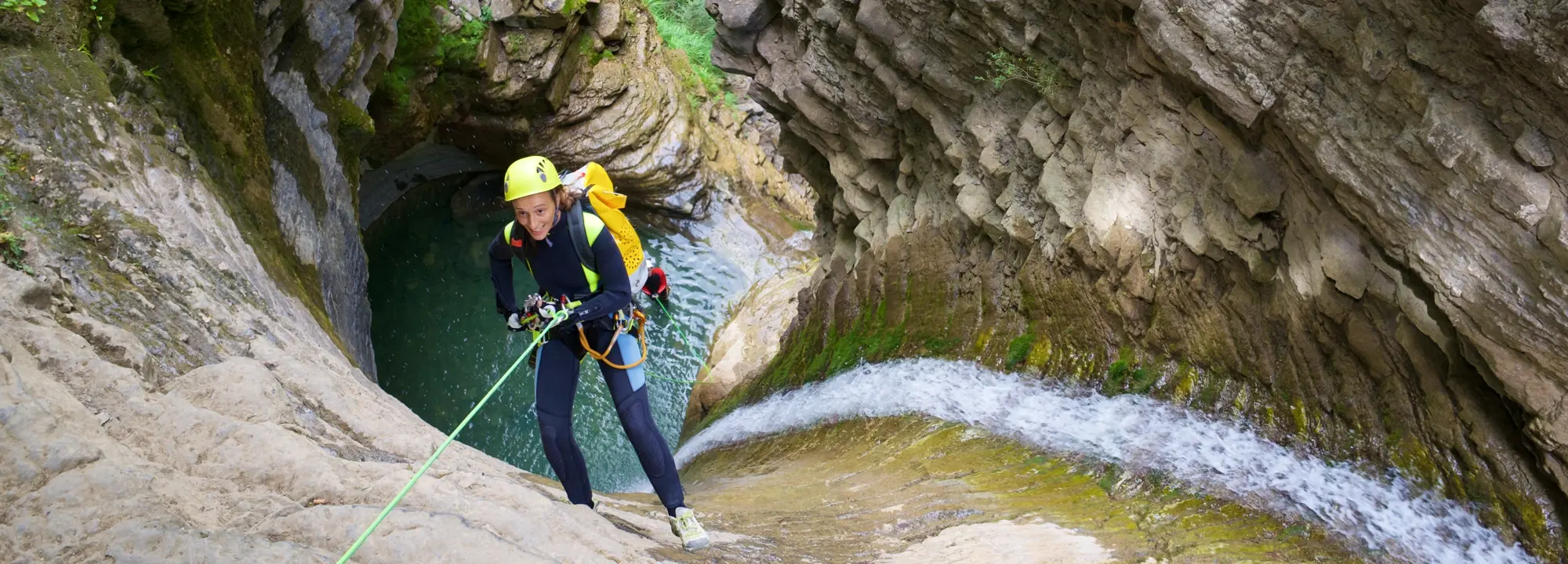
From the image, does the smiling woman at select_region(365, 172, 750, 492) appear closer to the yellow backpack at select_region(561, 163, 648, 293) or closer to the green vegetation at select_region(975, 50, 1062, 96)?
the green vegetation at select_region(975, 50, 1062, 96)

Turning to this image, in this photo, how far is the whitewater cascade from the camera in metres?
4.89

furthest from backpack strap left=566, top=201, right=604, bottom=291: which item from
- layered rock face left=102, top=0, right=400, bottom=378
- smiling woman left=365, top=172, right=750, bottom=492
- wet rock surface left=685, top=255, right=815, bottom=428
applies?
wet rock surface left=685, top=255, right=815, bottom=428

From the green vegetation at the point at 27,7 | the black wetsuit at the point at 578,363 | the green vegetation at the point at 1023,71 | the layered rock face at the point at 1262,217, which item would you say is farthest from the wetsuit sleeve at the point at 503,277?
the green vegetation at the point at 1023,71

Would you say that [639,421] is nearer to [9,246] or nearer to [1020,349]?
[9,246]

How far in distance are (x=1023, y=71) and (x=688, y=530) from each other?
204 inches

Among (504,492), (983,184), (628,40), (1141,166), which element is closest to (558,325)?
(504,492)

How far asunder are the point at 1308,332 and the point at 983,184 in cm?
346

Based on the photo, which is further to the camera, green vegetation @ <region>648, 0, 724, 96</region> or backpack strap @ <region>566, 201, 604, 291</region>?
green vegetation @ <region>648, 0, 724, 96</region>

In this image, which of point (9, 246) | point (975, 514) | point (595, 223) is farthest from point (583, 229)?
point (975, 514)

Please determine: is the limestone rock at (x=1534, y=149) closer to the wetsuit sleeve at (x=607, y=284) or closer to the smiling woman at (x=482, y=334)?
the wetsuit sleeve at (x=607, y=284)

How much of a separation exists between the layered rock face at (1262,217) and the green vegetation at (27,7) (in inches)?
248

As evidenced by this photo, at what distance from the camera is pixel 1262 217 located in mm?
5898

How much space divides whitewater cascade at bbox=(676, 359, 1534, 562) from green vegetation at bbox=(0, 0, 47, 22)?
6443mm

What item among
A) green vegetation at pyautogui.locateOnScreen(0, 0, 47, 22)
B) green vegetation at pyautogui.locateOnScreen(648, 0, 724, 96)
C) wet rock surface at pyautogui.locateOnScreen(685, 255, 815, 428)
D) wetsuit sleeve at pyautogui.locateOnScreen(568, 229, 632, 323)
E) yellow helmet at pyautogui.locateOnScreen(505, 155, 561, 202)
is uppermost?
green vegetation at pyautogui.locateOnScreen(648, 0, 724, 96)
